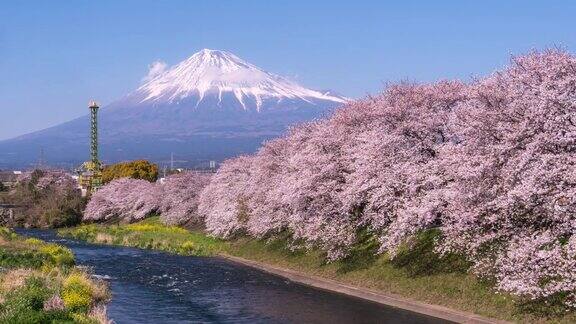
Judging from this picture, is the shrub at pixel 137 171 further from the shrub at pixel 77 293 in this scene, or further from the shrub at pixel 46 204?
the shrub at pixel 77 293

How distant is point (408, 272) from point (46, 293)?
56.0ft

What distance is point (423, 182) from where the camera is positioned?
31531 mm

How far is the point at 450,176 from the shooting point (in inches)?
1173

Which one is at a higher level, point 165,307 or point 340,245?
point 340,245

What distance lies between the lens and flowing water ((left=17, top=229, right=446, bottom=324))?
92.3ft

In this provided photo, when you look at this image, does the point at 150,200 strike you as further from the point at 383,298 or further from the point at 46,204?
the point at 383,298

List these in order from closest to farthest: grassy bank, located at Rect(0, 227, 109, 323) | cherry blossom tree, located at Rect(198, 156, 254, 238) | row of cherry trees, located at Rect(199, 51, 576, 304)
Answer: grassy bank, located at Rect(0, 227, 109, 323) → row of cherry trees, located at Rect(199, 51, 576, 304) → cherry blossom tree, located at Rect(198, 156, 254, 238)

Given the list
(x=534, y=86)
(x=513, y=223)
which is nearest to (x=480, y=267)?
(x=513, y=223)

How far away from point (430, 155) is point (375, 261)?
21.2 ft

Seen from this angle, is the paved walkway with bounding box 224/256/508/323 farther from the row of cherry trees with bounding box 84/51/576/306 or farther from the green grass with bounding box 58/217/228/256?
the green grass with bounding box 58/217/228/256

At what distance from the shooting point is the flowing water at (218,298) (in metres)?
28.1

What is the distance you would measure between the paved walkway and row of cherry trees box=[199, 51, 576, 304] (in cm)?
205

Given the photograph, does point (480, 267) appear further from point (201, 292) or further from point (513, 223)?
point (201, 292)

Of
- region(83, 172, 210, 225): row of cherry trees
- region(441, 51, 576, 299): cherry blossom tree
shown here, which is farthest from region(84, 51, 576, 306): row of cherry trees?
region(83, 172, 210, 225): row of cherry trees
